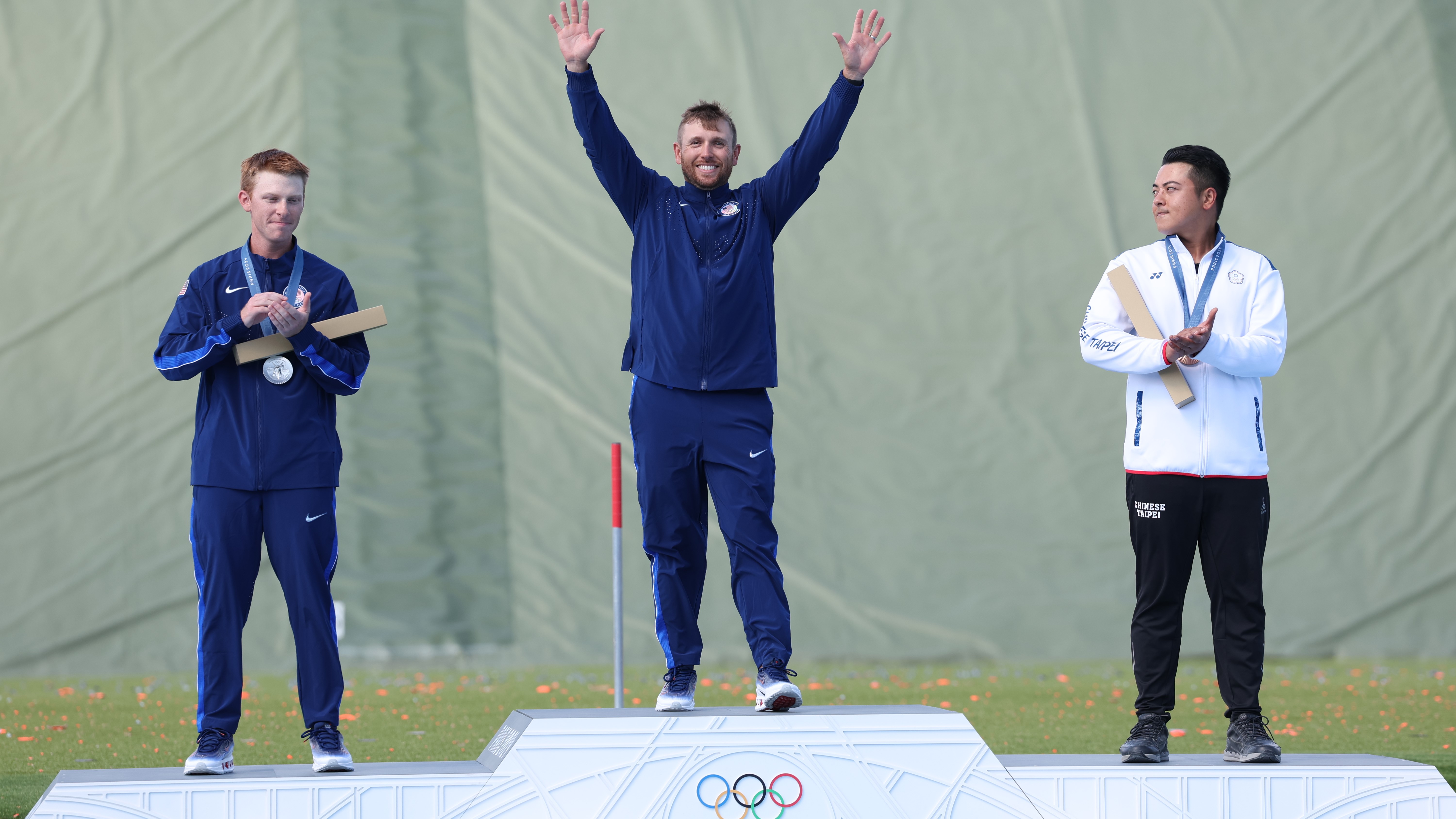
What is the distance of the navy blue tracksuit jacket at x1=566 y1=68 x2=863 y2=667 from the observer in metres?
2.95

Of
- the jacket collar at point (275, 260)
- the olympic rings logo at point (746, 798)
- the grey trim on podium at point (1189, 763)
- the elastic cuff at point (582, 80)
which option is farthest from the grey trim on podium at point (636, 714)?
the elastic cuff at point (582, 80)

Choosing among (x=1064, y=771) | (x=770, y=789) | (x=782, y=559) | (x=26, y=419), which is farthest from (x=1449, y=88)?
(x=26, y=419)

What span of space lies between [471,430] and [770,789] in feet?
14.7

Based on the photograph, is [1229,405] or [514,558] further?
[514,558]

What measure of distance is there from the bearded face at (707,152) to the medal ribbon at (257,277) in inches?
36.1

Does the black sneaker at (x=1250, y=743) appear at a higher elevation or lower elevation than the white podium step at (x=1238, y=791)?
higher

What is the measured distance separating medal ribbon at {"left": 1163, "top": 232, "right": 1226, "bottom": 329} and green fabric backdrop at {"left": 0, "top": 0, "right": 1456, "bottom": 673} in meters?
3.98

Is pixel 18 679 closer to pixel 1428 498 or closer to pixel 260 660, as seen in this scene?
pixel 260 660

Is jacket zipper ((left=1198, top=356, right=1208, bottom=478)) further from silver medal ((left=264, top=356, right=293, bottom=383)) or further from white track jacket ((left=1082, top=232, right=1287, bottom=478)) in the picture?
silver medal ((left=264, top=356, right=293, bottom=383))

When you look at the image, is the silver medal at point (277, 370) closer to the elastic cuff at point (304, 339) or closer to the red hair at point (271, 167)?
the elastic cuff at point (304, 339)

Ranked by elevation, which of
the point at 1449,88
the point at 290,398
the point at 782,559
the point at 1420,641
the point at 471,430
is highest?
the point at 1449,88

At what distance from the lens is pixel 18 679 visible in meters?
6.38

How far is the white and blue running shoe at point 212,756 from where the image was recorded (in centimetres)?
268

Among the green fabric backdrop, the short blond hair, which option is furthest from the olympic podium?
the green fabric backdrop
